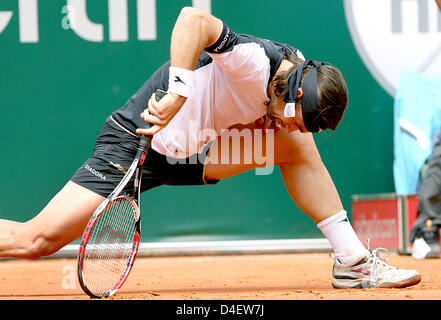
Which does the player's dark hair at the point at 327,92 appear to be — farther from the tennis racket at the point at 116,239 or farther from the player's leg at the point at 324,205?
the tennis racket at the point at 116,239

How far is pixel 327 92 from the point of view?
2648 mm

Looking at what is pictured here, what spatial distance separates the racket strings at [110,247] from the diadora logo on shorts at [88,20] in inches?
100.0

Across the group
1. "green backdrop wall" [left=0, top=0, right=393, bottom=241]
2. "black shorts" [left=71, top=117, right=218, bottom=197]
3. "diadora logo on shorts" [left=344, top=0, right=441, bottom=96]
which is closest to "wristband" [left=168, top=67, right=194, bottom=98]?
"black shorts" [left=71, top=117, right=218, bottom=197]

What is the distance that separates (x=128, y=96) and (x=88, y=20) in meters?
0.61

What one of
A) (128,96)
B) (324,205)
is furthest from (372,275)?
(128,96)

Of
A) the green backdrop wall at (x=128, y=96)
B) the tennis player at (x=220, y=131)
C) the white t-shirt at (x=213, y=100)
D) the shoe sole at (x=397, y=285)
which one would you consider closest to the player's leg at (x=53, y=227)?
the tennis player at (x=220, y=131)

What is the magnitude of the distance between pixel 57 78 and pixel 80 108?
0.89 feet

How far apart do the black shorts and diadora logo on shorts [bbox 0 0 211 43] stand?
2256 mm

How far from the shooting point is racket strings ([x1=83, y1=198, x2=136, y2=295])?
2656 millimetres

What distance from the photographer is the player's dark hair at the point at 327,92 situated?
265 centimetres

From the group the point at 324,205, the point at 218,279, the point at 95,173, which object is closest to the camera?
the point at 95,173

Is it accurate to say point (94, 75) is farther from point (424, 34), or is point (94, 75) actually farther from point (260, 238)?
point (424, 34)

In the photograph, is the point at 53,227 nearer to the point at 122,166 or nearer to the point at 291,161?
the point at 122,166

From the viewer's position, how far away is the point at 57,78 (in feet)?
16.8
